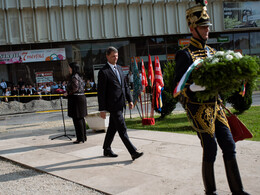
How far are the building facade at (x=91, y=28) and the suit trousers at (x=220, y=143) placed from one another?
86.5 ft

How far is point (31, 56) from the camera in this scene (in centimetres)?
2812

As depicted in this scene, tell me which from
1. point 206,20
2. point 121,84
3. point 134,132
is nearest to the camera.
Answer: point 206,20

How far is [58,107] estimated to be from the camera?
20.0m

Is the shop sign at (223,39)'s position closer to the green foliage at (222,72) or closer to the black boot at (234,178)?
the green foliage at (222,72)

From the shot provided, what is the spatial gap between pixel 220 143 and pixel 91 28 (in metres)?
26.6

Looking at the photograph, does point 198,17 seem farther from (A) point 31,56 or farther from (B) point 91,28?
(A) point 31,56

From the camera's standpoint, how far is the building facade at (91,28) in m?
27.5

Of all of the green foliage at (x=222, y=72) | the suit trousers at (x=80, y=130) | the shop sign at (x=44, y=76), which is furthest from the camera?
the shop sign at (x=44, y=76)

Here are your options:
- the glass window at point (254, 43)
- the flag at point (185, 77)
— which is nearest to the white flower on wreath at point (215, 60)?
the flag at point (185, 77)

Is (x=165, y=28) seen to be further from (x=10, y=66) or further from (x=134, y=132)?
(x=134, y=132)

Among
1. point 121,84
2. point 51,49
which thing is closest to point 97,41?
point 51,49

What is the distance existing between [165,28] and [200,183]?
89.3ft

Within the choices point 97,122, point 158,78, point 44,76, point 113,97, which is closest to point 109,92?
point 113,97

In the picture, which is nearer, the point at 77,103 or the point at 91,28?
the point at 77,103
